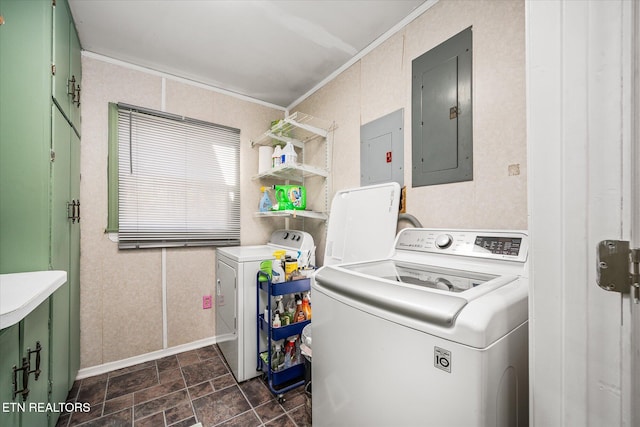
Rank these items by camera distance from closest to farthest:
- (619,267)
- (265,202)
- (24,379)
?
1. (619,267)
2. (24,379)
3. (265,202)

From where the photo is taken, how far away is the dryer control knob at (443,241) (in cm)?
130

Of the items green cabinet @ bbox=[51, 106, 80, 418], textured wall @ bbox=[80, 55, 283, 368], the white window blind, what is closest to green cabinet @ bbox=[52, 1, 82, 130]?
green cabinet @ bbox=[51, 106, 80, 418]

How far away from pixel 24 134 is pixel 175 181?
1.22m

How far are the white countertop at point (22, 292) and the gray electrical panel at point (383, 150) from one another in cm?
182

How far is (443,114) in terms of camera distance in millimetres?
1527

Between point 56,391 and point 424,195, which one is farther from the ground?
point 424,195

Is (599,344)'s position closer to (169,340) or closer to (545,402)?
(545,402)

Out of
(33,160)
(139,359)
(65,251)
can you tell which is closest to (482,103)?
(33,160)

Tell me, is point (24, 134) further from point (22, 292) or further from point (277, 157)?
point (277, 157)

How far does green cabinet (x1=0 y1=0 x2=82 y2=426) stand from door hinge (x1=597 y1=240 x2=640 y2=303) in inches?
71.8

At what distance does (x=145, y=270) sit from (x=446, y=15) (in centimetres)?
293

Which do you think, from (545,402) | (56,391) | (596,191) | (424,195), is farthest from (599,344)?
(56,391)

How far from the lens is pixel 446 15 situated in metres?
1.52

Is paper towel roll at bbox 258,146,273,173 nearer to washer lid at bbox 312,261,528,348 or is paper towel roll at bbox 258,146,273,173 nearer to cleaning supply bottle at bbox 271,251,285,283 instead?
cleaning supply bottle at bbox 271,251,285,283
